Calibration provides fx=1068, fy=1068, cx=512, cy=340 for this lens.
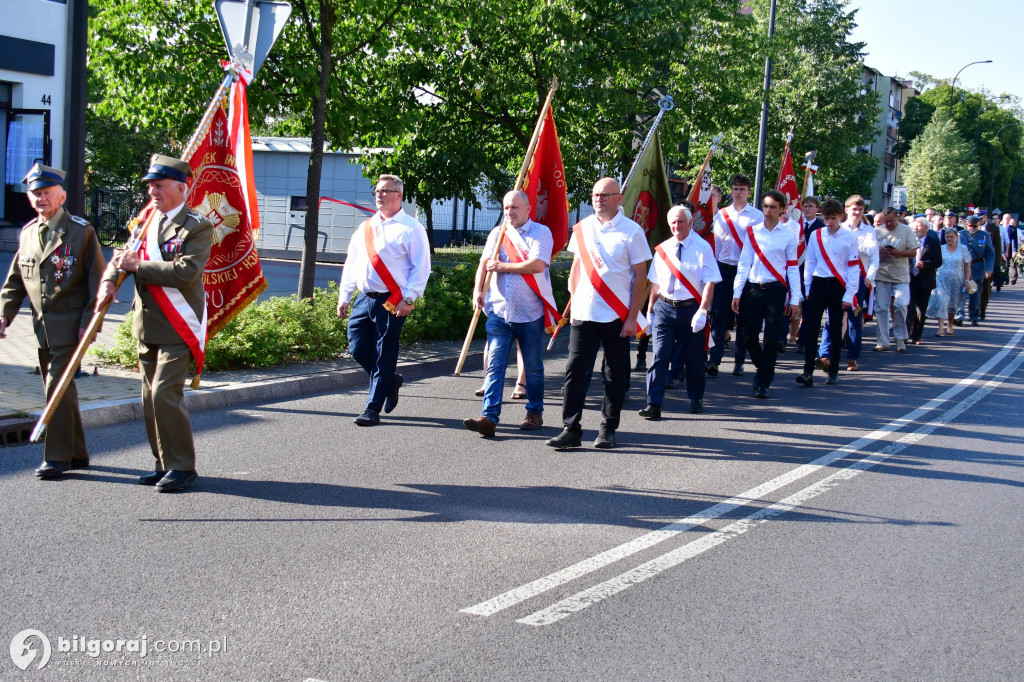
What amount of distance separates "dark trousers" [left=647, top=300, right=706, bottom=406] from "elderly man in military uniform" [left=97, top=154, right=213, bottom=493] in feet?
14.1

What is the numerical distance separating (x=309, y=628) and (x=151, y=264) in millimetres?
2695

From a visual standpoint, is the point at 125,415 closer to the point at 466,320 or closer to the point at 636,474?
the point at 636,474

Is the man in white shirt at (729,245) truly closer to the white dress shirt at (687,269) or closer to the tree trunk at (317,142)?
the white dress shirt at (687,269)

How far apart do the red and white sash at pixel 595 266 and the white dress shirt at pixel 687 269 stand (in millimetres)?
1503

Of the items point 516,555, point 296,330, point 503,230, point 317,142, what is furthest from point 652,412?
point 317,142

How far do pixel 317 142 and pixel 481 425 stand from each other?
5472 mm

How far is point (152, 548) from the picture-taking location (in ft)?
16.8

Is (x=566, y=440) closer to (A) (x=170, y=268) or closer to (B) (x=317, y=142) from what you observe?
(A) (x=170, y=268)

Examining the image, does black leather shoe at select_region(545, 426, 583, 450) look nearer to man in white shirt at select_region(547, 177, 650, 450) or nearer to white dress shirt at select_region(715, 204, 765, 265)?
man in white shirt at select_region(547, 177, 650, 450)

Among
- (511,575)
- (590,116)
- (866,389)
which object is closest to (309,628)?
(511,575)

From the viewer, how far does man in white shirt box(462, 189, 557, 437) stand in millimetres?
8133

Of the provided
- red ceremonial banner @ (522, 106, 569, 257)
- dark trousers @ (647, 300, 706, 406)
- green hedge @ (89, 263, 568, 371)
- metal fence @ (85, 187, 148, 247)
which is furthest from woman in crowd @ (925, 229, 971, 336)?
metal fence @ (85, 187, 148, 247)

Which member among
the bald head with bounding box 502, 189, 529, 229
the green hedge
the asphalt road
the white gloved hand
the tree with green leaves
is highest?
the tree with green leaves

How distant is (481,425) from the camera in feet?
26.3
